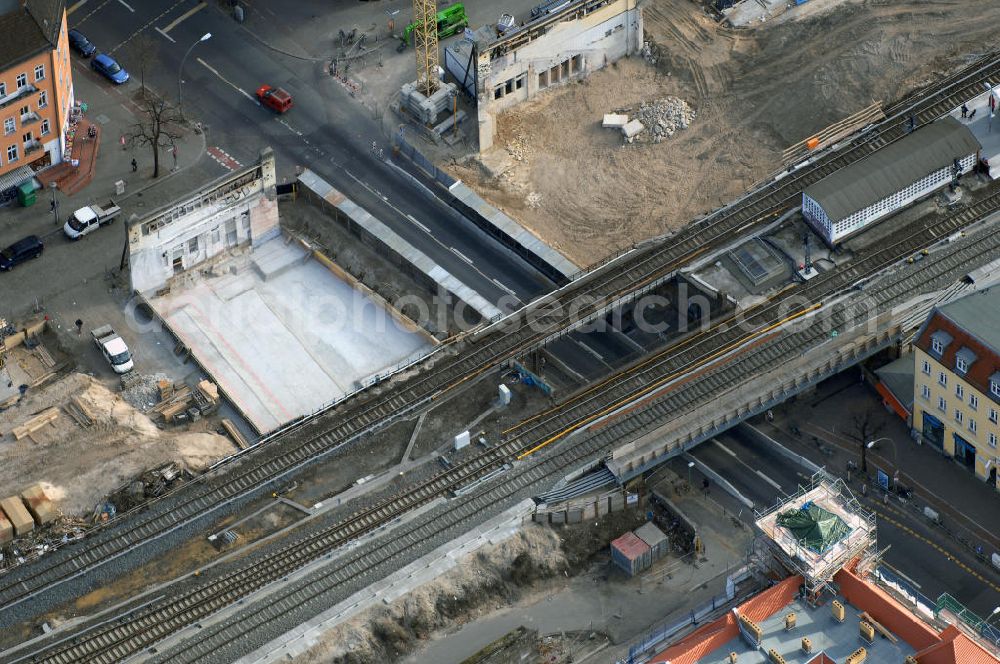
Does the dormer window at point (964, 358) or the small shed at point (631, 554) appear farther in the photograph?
the dormer window at point (964, 358)

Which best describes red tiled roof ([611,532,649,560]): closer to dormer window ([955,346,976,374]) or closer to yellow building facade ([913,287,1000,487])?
yellow building facade ([913,287,1000,487])

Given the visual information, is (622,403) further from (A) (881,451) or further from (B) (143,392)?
(B) (143,392)

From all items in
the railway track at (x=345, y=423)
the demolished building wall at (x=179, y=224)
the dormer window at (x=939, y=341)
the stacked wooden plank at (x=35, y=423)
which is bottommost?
the dormer window at (x=939, y=341)

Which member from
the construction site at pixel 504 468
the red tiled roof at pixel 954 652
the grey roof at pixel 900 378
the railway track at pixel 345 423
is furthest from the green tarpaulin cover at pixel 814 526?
the railway track at pixel 345 423

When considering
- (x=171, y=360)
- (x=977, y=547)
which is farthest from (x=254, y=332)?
(x=977, y=547)

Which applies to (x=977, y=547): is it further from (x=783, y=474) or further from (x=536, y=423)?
(x=536, y=423)

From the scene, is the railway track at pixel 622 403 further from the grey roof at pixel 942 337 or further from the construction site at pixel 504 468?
the grey roof at pixel 942 337

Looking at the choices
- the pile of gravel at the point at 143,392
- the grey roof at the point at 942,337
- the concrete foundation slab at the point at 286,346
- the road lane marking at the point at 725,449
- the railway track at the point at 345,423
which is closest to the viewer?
the railway track at the point at 345,423
